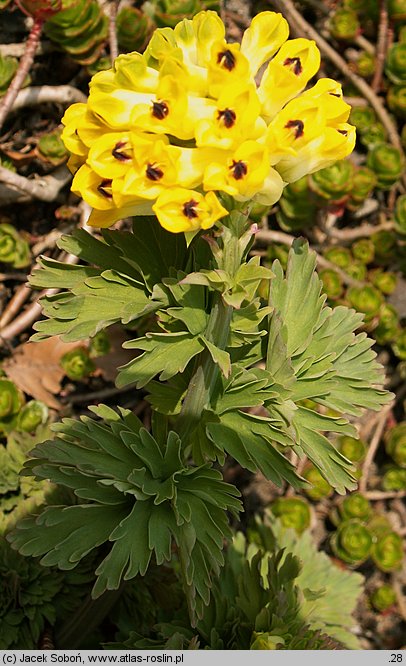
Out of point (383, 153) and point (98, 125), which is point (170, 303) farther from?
point (383, 153)

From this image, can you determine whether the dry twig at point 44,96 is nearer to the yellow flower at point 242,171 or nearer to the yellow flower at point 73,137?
the yellow flower at point 73,137

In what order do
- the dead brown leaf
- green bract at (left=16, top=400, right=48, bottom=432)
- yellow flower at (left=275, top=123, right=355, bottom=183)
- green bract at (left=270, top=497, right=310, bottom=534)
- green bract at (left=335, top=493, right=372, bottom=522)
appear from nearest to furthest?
yellow flower at (left=275, top=123, right=355, bottom=183) → green bract at (left=16, top=400, right=48, bottom=432) → the dead brown leaf → green bract at (left=270, top=497, right=310, bottom=534) → green bract at (left=335, top=493, right=372, bottom=522)

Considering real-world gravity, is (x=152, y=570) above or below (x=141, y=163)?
below

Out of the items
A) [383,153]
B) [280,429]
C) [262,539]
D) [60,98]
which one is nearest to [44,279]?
[280,429]

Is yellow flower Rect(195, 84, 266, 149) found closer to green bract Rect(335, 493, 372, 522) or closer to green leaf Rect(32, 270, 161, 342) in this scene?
green leaf Rect(32, 270, 161, 342)

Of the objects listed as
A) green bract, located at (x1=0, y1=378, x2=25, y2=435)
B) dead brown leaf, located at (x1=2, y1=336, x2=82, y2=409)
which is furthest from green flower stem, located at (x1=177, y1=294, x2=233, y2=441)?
dead brown leaf, located at (x1=2, y1=336, x2=82, y2=409)

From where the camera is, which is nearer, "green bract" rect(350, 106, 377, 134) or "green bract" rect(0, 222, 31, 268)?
"green bract" rect(0, 222, 31, 268)

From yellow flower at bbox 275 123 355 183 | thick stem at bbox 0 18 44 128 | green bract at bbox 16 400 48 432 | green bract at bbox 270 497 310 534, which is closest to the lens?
yellow flower at bbox 275 123 355 183
